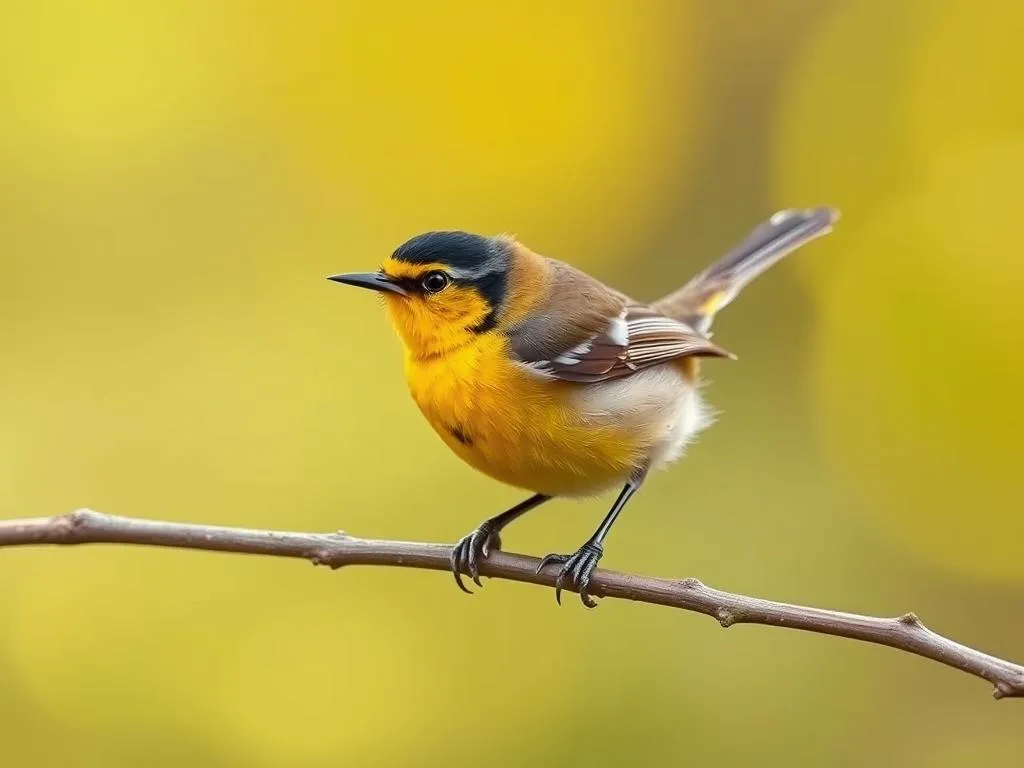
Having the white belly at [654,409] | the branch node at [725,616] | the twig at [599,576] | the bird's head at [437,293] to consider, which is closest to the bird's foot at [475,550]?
the twig at [599,576]

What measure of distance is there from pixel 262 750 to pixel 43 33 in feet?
13.4

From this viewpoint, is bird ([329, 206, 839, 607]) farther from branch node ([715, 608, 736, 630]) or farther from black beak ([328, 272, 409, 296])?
branch node ([715, 608, 736, 630])

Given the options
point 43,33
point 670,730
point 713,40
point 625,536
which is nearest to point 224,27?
point 43,33

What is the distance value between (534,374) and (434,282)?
48cm

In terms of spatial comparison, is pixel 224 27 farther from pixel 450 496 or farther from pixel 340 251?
pixel 450 496

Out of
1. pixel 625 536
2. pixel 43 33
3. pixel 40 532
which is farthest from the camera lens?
pixel 43 33

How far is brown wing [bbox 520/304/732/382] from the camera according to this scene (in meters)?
3.59

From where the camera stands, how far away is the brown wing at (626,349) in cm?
359

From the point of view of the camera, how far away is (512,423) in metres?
3.37

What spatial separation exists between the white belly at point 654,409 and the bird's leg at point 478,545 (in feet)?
1.25

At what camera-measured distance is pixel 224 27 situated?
21.0ft

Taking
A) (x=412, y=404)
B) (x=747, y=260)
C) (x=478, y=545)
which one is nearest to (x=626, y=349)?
(x=478, y=545)

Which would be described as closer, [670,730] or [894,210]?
[670,730]

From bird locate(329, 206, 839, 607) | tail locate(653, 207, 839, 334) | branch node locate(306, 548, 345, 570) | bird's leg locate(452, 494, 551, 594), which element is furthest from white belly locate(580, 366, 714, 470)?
branch node locate(306, 548, 345, 570)
